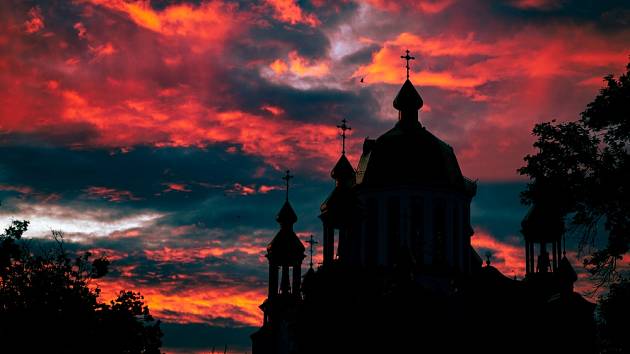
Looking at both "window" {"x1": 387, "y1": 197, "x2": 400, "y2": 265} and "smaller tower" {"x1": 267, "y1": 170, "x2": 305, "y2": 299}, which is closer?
"window" {"x1": 387, "y1": 197, "x2": 400, "y2": 265}

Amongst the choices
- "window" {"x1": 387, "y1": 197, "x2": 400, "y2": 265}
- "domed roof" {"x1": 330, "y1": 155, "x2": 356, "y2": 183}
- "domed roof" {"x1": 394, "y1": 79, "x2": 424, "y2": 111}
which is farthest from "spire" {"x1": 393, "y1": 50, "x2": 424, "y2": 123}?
"window" {"x1": 387, "y1": 197, "x2": 400, "y2": 265}

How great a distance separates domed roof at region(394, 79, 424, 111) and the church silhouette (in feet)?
0.20

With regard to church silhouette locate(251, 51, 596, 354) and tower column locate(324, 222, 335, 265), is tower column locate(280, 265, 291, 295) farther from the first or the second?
tower column locate(324, 222, 335, 265)

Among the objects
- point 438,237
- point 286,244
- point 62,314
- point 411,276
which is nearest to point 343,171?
point 438,237

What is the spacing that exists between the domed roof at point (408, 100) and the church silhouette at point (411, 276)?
0.06 meters

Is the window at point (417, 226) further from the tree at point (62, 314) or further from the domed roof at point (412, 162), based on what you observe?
the tree at point (62, 314)

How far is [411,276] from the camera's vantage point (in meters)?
37.9

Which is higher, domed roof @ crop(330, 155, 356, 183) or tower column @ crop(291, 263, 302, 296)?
domed roof @ crop(330, 155, 356, 183)

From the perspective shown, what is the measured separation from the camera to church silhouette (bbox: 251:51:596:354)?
36.9 m

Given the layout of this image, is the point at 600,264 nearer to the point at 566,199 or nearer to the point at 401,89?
the point at 566,199

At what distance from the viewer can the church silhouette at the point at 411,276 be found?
121 feet

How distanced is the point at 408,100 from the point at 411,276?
17.2 meters

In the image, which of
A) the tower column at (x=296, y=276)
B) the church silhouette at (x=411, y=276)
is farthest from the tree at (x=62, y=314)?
the tower column at (x=296, y=276)

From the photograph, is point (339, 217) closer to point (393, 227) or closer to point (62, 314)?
point (393, 227)
